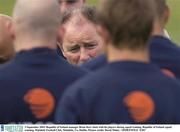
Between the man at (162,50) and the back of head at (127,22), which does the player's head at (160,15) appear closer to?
the man at (162,50)

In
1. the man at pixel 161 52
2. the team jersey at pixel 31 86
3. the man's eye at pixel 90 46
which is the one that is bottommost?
the man's eye at pixel 90 46

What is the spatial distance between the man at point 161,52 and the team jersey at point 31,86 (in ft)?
0.79

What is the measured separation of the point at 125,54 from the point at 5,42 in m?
1.11

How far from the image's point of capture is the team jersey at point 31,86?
3732 mm

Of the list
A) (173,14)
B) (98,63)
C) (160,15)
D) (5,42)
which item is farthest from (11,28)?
(173,14)

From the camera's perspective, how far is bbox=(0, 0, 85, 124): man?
3.74 m

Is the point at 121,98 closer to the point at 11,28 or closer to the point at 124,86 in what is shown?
the point at 124,86

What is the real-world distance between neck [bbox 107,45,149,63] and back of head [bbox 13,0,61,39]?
0.48m

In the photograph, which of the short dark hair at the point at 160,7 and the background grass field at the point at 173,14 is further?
the background grass field at the point at 173,14

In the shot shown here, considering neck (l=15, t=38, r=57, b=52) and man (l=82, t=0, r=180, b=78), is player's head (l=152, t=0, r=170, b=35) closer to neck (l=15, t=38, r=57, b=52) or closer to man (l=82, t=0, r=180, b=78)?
man (l=82, t=0, r=180, b=78)

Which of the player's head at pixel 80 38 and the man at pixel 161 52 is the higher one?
the man at pixel 161 52

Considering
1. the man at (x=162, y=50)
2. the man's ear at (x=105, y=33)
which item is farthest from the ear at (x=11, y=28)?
the man at (x=162, y=50)

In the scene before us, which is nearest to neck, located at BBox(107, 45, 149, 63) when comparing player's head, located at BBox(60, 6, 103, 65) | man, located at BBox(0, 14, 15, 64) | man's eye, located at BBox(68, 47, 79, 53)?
man, located at BBox(0, 14, 15, 64)

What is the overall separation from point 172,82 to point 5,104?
89cm
